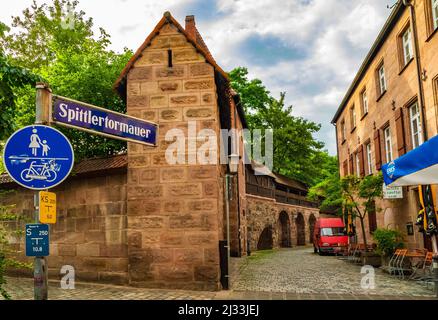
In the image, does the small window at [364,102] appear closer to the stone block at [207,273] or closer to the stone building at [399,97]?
the stone building at [399,97]

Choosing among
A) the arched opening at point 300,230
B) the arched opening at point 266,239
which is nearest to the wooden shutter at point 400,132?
the arched opening at point 266,239

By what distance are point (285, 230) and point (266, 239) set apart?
421 cm

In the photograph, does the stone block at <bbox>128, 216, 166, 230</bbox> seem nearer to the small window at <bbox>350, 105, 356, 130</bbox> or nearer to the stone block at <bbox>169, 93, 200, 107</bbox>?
the stone block at <bbox>169, 93, 200, 107</bbox>

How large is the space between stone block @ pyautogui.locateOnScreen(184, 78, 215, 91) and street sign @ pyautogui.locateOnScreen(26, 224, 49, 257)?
586 centimetres

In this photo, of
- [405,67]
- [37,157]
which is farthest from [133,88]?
[405,67]

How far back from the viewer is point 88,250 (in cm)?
989

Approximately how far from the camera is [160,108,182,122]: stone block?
9.53m

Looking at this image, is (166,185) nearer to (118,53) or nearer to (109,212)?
(109,212)

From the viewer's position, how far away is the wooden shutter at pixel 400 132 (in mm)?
14617

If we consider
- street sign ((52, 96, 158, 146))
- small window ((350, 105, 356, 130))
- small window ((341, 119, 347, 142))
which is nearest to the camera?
street sign ((52, 96, 158, 146))

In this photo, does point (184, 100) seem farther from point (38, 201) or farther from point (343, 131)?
point (343, 131)

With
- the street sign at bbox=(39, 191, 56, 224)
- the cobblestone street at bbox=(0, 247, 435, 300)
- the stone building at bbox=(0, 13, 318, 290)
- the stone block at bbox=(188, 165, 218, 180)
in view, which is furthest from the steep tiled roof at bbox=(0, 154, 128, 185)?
the street sign at bbox=(39, 191, 56, 224)

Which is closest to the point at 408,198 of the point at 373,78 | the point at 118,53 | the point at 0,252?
the point at 373,78

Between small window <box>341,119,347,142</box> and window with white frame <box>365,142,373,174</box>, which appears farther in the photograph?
small window <box>341,119,347,142</box>
